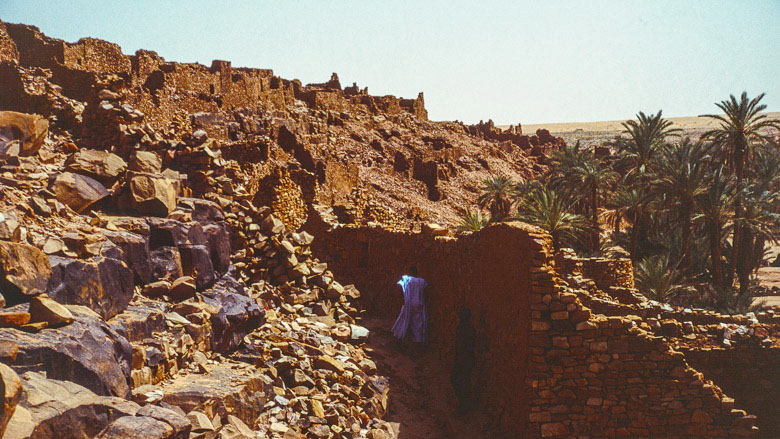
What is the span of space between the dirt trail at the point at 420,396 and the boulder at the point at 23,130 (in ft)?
21.0

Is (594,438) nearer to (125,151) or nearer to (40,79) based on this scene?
(125,151)

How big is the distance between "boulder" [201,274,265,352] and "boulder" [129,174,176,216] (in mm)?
1422

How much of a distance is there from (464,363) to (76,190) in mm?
6311

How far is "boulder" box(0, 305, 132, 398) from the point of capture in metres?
4.15

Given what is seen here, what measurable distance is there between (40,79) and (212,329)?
7.66m

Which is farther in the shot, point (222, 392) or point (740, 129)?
point (740, 129)

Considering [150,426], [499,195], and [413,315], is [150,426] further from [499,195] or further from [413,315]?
[499,195]

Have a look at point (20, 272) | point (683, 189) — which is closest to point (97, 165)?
point (20, 272)

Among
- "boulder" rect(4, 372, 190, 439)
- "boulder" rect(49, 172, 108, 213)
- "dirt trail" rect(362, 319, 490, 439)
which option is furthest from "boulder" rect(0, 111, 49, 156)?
"dirt trail" rect(362, 319, 490, 439)

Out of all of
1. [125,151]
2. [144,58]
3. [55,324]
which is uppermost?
[144,58]

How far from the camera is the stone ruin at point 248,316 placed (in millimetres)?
4688

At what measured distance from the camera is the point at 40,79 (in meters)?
11.2

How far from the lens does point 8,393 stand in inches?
128

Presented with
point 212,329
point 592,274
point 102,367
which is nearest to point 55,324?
point 102,367
